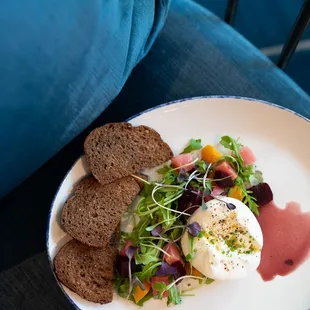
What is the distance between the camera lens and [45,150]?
0.93 meters

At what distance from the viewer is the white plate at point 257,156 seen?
0.94 m

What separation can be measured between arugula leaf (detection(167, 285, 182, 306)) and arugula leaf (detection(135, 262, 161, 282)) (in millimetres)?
44

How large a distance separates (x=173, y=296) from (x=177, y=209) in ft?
0.53

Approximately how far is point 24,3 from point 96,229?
0.42m

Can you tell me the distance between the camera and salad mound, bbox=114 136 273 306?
0.93 metres

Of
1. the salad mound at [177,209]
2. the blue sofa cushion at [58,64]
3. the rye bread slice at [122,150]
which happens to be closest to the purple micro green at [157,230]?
the salad mound at [177,209]

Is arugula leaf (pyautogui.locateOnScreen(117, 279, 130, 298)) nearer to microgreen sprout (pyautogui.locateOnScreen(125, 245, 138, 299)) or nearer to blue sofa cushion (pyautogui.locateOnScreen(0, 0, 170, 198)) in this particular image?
microgreen sprout (pyautogui.locateOnScreen(125, 245, 138, 299))

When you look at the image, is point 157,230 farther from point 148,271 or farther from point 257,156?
point 257,156

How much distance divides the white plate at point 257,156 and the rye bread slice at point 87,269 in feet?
0.07

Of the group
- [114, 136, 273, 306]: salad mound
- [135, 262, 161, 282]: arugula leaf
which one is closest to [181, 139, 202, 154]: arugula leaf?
[114, 136, 273, 306]: salad mound

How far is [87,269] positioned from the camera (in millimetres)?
949

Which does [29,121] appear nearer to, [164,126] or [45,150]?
[45,150]

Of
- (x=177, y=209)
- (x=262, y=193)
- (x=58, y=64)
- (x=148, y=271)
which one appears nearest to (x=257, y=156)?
(x=262, y=193)

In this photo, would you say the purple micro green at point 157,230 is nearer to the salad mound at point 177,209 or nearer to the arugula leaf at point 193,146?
the salad mound at point 177,209
